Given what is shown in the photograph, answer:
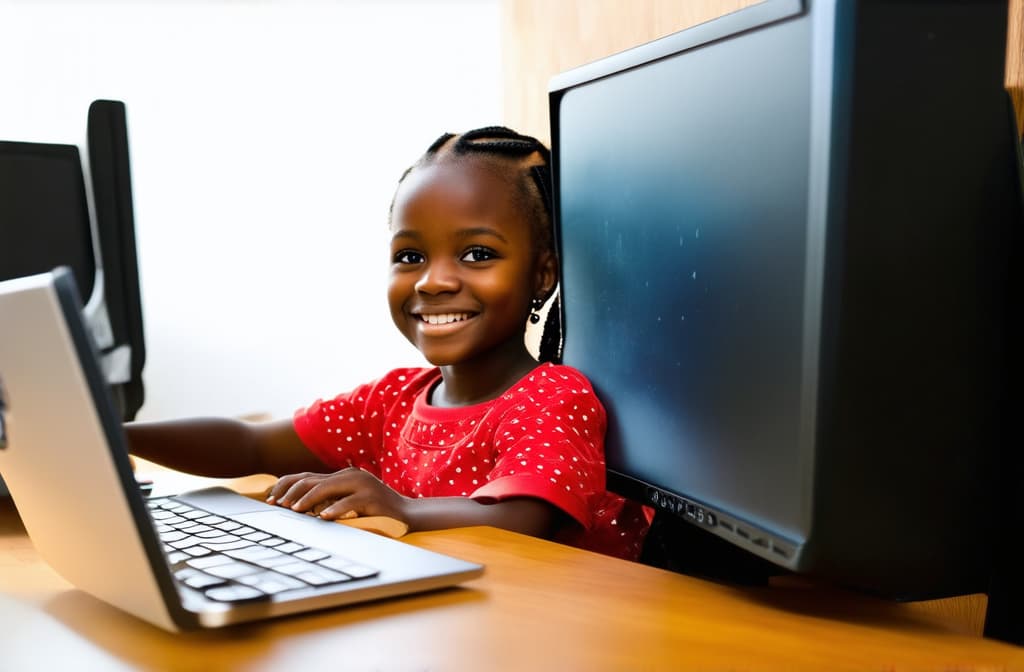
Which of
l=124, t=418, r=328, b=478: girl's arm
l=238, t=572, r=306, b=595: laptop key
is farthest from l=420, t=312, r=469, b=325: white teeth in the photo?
l=238, t=572, r=306, b=595: laptop key

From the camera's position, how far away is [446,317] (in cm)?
97

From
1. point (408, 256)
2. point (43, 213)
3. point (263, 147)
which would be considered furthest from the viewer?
point (263, 147)

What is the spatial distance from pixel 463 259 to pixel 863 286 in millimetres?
550

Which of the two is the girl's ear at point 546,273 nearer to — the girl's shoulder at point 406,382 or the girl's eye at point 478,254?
the girl's eye at point 478,254

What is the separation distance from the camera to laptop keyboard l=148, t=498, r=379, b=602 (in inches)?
20.1

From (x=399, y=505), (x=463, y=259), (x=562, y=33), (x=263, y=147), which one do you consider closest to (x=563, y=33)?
(x=562, y=33)

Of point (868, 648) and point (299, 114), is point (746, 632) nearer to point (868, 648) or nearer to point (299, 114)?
point (868, 648)

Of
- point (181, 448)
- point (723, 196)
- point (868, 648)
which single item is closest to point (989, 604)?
point (868, 648)

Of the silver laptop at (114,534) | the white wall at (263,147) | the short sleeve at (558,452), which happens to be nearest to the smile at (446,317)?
the short sleeve at (558,452)

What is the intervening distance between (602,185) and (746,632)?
36cm

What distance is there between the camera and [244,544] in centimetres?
60

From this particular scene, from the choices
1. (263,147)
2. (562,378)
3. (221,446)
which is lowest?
(221,446)

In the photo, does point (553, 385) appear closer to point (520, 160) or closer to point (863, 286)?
point (520, 160)

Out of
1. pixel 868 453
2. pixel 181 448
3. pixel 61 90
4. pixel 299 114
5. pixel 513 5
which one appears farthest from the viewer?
pixel 299 114
